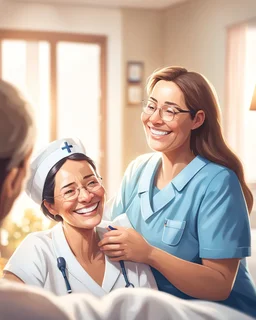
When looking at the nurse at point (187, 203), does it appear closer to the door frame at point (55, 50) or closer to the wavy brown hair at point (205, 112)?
the wavy brown hair at point (205, 112)

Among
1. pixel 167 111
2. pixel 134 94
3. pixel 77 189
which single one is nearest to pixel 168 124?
pixel 167 111

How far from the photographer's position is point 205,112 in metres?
1.24

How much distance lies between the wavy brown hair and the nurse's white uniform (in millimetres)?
262

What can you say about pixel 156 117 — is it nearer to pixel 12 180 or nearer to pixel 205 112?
pixel 205 112

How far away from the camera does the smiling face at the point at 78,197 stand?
3.69ft

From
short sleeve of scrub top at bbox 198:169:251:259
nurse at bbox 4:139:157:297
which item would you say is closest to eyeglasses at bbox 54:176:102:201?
nurse at bbox 4:139:157:297

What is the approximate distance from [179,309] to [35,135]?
16.1 inches

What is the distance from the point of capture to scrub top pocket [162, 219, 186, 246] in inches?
47.4

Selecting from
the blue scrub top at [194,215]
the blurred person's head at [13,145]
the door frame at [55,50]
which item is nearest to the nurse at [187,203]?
the blue scrub top at [194,215]

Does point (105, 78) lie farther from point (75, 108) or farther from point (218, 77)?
point (218, 77)

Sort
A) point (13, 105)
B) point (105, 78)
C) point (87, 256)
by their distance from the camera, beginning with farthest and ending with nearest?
point (105, 78) < point (87, 256) < point (13, 105)

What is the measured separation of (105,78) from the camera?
4.25 ft

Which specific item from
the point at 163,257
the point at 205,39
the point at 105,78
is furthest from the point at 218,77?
the point at 163,257

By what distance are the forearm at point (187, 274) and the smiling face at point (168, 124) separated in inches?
8.3
